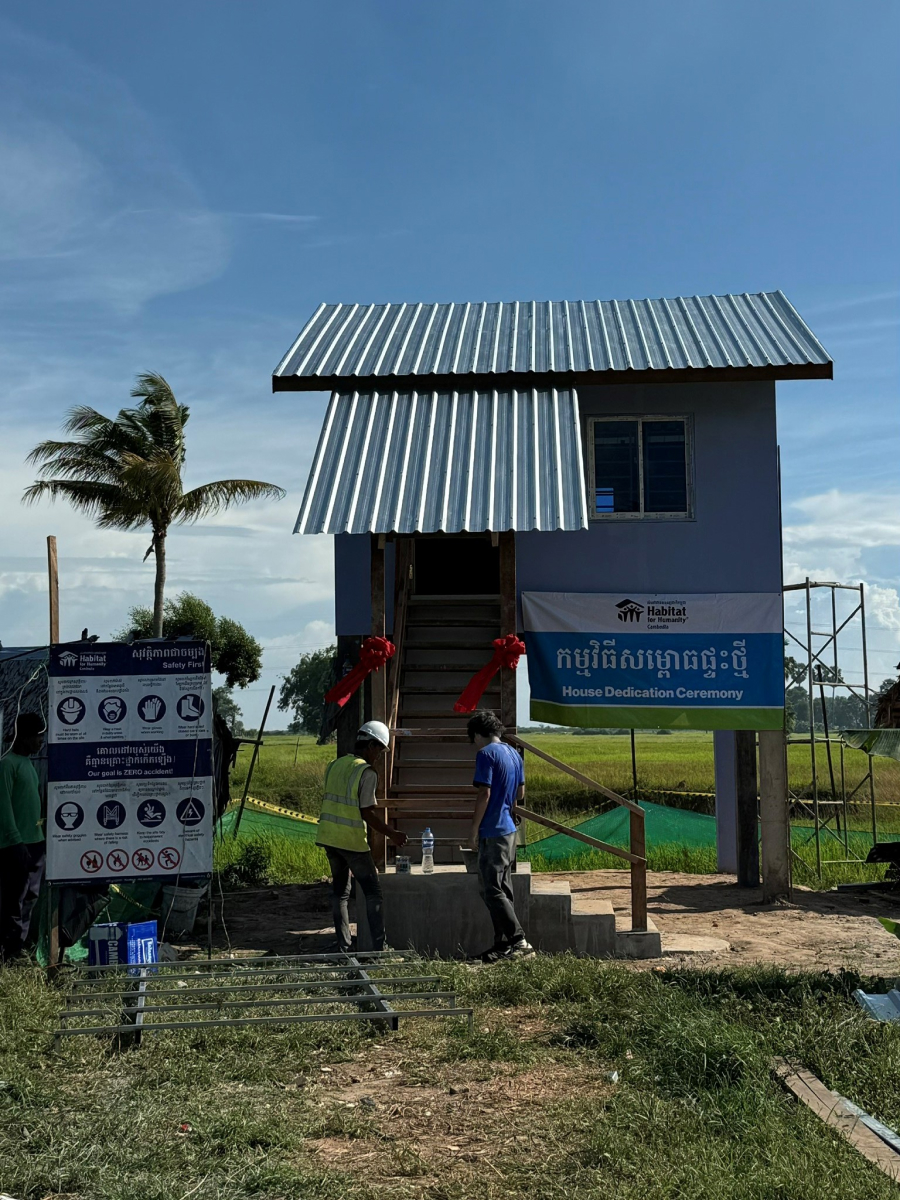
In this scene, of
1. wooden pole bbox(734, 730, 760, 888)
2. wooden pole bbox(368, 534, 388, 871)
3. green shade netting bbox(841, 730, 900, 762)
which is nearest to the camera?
green shade netting bbox(841, 730, 900, 762)

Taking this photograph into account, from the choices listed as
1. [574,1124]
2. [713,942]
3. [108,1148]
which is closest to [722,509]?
[713,942]

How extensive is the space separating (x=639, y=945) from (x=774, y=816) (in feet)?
12.2

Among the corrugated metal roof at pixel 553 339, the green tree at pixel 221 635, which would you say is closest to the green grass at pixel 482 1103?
the corrugated metal roof at pixel 553 339

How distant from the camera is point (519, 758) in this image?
1048cm

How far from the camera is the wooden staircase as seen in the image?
37.9ft

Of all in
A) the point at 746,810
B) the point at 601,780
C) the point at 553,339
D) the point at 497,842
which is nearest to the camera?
the point at 497,842

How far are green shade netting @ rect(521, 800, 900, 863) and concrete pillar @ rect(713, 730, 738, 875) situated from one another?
1.39 metres

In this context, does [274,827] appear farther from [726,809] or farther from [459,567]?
[726,809]

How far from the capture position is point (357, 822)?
9562mm

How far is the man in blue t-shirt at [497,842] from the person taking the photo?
986 cm

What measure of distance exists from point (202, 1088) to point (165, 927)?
4.68 m

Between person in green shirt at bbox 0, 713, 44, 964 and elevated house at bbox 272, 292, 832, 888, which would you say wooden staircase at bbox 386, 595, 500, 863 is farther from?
person in green shirt at bbox 0, 713, 44, 964

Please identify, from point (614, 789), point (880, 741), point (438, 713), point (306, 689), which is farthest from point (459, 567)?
point (306, 689)

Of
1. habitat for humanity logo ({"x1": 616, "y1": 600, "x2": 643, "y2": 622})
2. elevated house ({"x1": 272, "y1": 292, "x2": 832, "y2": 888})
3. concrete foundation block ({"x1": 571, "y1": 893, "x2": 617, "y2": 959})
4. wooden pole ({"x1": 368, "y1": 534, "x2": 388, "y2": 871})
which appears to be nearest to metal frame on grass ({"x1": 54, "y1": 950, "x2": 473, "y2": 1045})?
wooden pole ({"x1": 368, "y1": 534, "x2": 388, "y2": 871})
